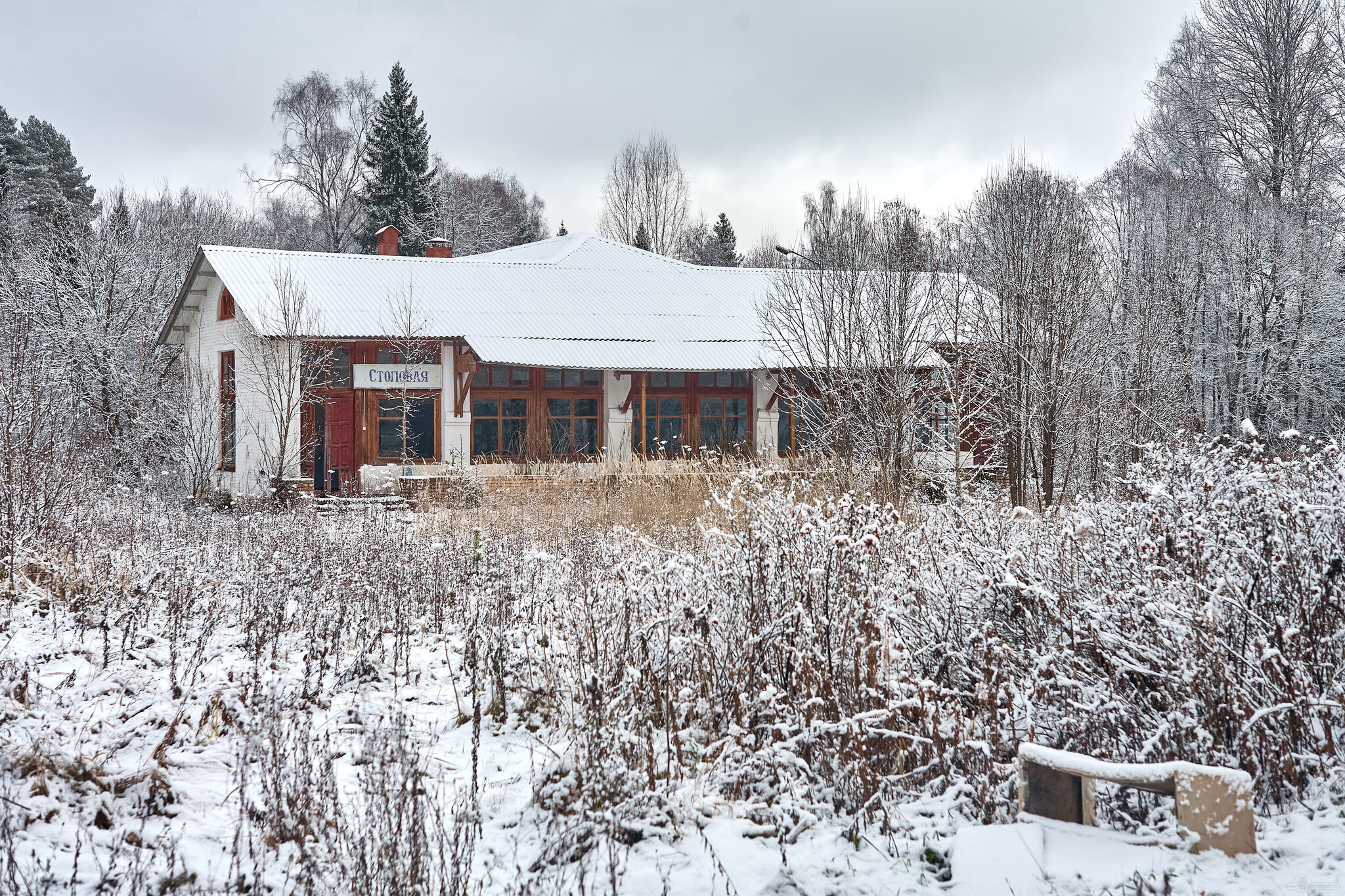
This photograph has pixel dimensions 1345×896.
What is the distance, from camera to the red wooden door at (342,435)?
18.8 meters

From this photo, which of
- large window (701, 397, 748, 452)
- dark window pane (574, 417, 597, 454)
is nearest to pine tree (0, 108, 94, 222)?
dark window pane (574, 417, 597, 454)

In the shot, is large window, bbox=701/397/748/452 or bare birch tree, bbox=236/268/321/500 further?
large window, bbox=701/397/748/452

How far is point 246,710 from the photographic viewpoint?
4.93 meters

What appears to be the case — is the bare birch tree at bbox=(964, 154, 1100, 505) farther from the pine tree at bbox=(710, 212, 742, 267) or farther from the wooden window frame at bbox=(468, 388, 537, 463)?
the pine tree at bbox=(710, 212, 742, 267)

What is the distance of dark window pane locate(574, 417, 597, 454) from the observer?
2023 centimetres

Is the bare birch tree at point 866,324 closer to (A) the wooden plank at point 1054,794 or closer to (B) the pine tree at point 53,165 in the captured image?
(A) the wooden plank at point 1054,794

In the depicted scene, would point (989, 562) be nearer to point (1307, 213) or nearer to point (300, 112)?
point (1307, 213)

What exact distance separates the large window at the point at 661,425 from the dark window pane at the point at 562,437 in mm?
1495

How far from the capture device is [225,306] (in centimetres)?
1964

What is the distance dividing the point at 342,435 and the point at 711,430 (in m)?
7.70

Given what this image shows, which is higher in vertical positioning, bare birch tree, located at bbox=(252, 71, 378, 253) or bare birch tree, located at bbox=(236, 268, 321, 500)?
bare birch tree, located at bbox=(252, 71, 378, 253)

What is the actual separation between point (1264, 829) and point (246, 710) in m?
4.44

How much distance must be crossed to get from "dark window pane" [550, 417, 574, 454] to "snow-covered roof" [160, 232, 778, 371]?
5.35 feet

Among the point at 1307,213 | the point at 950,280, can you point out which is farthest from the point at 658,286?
the point at 1307,213
